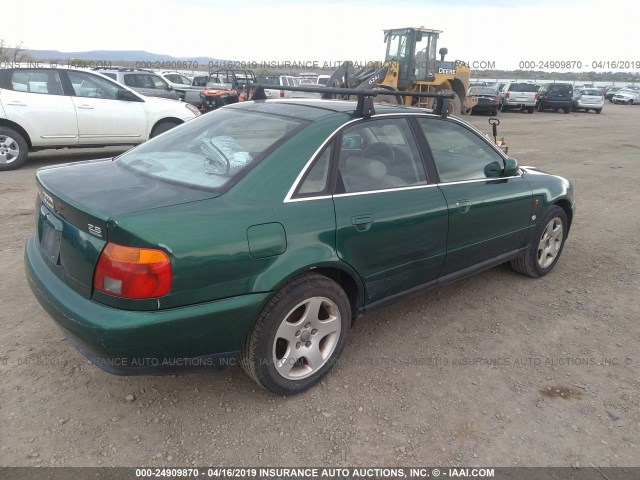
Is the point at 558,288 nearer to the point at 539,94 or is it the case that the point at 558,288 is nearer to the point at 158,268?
the point at 158,268

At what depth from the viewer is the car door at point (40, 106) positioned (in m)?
7.75

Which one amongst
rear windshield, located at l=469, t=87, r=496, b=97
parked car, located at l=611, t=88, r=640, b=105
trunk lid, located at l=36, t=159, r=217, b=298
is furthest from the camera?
parked car, located at l=611, t=88, r=640, b=105

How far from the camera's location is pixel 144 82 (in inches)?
555

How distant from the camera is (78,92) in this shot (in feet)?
27.1

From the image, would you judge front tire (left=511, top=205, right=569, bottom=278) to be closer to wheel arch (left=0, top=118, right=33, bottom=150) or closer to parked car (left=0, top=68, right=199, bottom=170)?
parked car (left=0, top=68, right=199, bottom=170)

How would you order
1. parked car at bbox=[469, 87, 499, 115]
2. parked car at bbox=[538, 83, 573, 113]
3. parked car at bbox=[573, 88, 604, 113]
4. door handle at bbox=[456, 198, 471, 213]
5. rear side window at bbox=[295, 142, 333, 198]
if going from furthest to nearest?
parked car at bbox=[573, 88, 604, 113], parked car at bbox=[538, 83, 573, 113], parked car at bbox=[469, 87, 499, 115], door handle at bbox=[456, 198, 471, 213], rear side window at bbox=[295, 142, 333, 198]

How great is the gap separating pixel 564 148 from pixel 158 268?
13.6 m

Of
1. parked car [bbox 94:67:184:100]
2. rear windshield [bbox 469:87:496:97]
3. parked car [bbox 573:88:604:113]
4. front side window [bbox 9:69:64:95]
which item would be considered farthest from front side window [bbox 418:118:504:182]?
parked car [bbox 573:88:604:113]

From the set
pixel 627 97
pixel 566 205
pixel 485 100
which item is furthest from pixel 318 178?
pixel 627 97

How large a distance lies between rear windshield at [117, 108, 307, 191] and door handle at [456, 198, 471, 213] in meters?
1.25

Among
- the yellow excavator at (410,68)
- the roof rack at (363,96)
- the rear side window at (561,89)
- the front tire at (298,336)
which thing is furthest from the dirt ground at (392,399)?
the rear side window at (561,89)

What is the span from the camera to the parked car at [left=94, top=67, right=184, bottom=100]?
13656mm

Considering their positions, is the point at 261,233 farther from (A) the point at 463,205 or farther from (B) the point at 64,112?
(B) the point at 64,112

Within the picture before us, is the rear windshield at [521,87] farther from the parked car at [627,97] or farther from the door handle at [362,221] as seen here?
the door handle at [362,221]
